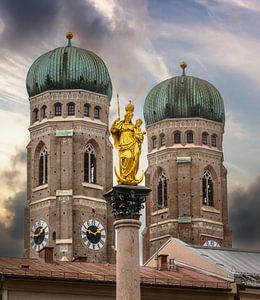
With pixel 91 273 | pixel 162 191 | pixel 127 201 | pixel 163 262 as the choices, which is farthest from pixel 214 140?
pixel 127 201

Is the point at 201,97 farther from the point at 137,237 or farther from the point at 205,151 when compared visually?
the point at 137,237

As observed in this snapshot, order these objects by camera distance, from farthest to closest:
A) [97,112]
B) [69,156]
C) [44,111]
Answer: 1. [97,112]
2. [44,111]
3. [69,156]

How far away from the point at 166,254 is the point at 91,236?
49035mm

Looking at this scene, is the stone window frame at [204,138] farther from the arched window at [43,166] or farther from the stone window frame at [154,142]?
the arched window at [43,166]

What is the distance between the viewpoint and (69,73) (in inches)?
5148

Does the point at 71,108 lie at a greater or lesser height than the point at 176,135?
greater

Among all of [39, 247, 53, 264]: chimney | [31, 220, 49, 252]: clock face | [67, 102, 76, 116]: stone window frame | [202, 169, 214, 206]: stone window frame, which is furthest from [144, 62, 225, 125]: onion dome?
[39, 247, 53, 264]: chimney

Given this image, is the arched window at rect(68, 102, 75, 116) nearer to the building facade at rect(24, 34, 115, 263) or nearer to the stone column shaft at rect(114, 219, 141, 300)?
the building facade at rect(24, 34, 115, 263)

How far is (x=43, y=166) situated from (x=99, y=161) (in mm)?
6054

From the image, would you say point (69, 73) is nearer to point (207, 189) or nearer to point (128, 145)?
point (207, 189)

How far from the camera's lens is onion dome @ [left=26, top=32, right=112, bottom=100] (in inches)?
5148

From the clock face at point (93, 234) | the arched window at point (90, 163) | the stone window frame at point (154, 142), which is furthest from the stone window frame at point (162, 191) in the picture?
the clock face at point (93, 234)

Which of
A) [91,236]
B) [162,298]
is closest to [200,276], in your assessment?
[162,298]

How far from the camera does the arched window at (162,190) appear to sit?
458 feet
